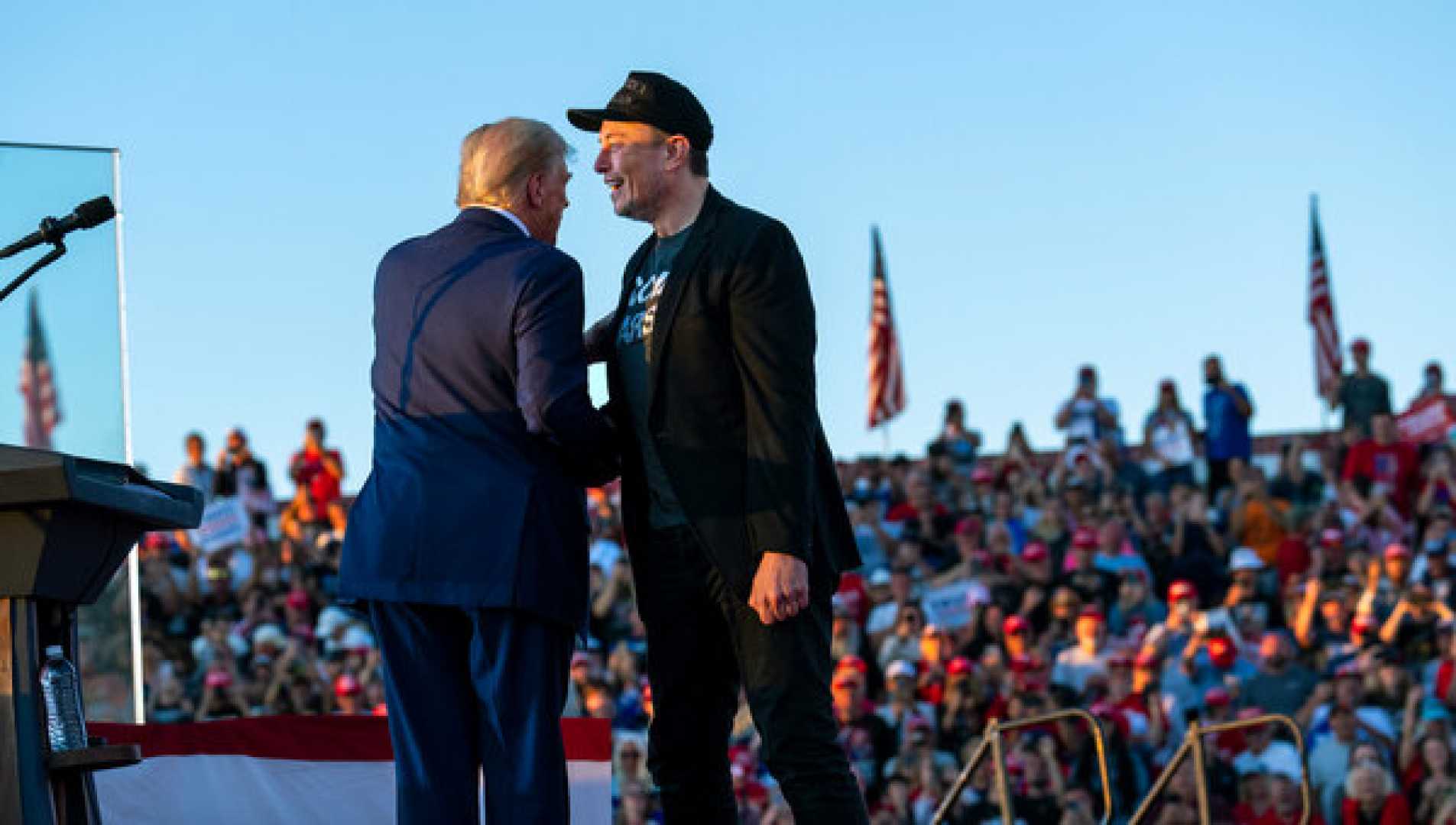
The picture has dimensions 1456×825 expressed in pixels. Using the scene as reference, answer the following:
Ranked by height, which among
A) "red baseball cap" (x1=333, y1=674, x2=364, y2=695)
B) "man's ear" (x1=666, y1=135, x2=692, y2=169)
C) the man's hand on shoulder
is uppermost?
"man's ear" (x1=666, y1=135, x2=692, y2=169)

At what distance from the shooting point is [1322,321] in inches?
859

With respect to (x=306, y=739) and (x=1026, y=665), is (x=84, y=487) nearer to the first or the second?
(x=306, y=739)

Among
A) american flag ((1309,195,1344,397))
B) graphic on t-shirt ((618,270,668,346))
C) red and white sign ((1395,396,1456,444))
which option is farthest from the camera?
american flag ((1309,195,1344,397))

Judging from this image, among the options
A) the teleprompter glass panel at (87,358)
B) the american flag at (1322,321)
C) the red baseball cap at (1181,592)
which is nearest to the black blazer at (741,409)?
the teleprompter glass panel at (87,358)

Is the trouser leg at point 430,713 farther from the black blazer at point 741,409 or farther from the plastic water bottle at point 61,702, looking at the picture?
the plastic water bottle at point 61,702

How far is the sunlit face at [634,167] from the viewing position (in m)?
4.57

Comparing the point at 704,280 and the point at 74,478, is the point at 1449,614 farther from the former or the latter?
the point at 74,478

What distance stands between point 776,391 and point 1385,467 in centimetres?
1156

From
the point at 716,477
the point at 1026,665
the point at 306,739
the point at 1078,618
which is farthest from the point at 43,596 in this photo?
the point at 1078,618

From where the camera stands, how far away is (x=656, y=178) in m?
4.58

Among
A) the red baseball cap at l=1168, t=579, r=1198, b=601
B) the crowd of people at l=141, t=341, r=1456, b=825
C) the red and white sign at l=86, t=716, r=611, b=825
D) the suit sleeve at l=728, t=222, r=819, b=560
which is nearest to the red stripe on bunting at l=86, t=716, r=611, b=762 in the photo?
the red and white sign at l=86, t=716, r=611, b=825

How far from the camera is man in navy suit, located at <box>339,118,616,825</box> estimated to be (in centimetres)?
412

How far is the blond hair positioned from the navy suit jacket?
0.07m

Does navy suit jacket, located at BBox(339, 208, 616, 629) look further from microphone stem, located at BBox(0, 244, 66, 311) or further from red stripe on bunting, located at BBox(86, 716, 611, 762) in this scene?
red stripe on bunting, located at BBox(86, 716, 611, 762)
